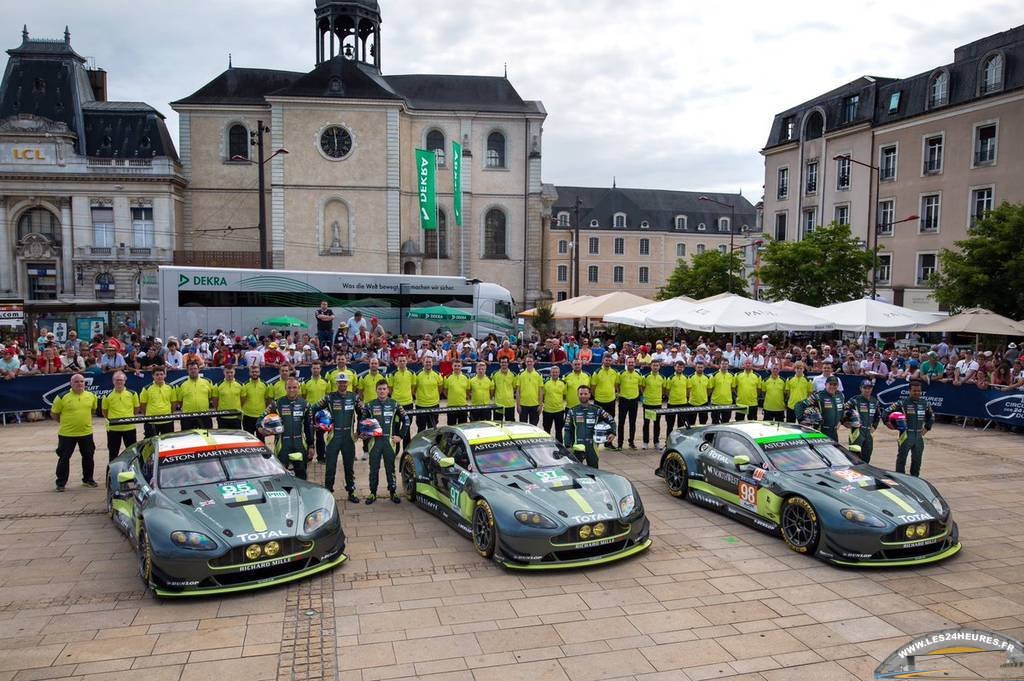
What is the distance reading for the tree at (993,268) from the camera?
2373 cm

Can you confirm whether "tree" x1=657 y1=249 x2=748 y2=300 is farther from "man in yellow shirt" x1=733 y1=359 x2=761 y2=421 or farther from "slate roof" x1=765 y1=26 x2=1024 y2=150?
"man in yellow shirt" x1=733 y1=359 x2=761 y2=421

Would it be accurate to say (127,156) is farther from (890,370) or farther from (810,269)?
(890,370)

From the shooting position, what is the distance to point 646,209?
8488 centimetres

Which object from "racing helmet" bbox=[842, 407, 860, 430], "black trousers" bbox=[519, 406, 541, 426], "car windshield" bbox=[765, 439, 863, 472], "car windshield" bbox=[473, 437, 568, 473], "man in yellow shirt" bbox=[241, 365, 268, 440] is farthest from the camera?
"black trousers" bbox=[519, 406, 541, 426]

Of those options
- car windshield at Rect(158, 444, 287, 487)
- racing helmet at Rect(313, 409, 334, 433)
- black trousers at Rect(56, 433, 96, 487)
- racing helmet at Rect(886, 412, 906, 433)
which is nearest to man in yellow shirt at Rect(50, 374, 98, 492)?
black trousers at Rect(56, 433, 96, 487)

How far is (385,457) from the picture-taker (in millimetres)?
11195

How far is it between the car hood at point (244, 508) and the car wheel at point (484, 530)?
6.39 feet

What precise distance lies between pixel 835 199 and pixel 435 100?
87.9 ft

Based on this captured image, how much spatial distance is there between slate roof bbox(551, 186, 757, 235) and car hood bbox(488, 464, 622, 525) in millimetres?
72867

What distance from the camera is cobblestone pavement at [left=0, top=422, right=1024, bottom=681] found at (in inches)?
247

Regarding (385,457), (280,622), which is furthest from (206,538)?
(385,457)

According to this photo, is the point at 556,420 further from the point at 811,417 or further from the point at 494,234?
the point at 494,234

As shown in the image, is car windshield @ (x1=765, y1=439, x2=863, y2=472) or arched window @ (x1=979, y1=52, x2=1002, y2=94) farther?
arched window @ (x1=979, y1=52, x2=1002, y2=94)

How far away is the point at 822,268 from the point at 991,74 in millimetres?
12514
